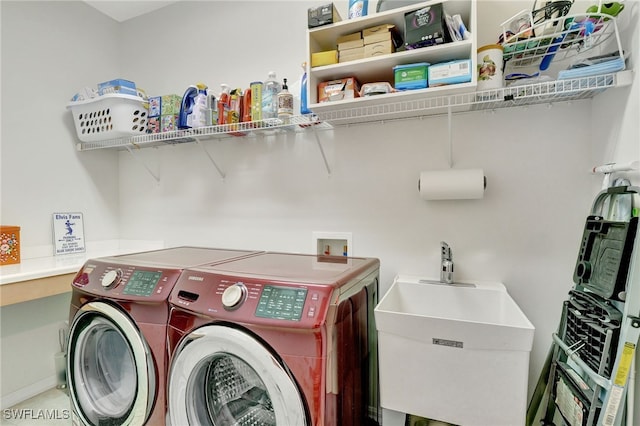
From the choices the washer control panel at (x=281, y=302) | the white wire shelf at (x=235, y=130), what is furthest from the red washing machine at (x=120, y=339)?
the white wire shelf at (x=235, y=130)

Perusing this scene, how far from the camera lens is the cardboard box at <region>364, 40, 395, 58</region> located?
1449mm

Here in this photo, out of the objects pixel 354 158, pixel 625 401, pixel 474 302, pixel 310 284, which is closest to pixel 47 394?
pixel 310 284

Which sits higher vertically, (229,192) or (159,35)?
(159,35)

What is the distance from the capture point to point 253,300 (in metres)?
1.20

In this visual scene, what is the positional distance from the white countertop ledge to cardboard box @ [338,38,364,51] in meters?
1.97

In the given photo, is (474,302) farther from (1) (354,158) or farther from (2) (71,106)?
(2) (71,106)

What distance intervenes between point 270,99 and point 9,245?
1.85 m

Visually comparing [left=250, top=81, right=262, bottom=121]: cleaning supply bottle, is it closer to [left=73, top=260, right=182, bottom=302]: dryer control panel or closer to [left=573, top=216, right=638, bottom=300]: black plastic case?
[left=73, top=260, right=182, bottom=302]: dryer control panel

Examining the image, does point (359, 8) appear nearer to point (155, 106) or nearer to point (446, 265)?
point (446, 265)

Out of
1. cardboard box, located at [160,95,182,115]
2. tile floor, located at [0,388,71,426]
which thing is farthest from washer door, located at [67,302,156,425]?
cardboard box, located at [160,95,182,115]

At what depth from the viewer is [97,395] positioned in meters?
1.60

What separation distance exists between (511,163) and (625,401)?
3.36ft

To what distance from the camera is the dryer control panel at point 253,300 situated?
1.10m

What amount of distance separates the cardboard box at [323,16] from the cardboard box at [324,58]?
5.2 inches
